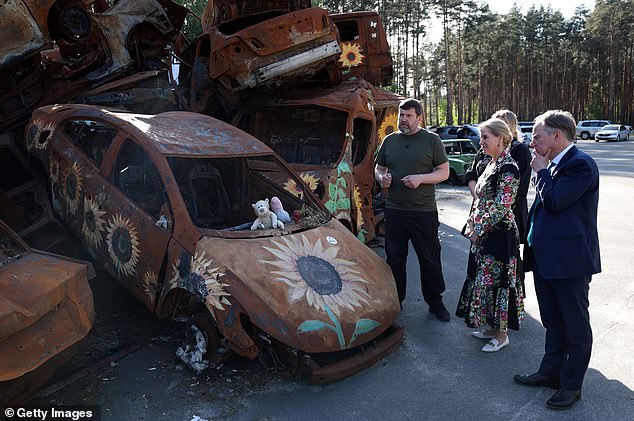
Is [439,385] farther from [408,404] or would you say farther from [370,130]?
[370,130]

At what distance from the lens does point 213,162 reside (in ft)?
18.1

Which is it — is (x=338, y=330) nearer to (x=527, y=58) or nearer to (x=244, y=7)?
(x=244, y=7)

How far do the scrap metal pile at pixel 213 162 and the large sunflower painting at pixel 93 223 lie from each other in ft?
0.06

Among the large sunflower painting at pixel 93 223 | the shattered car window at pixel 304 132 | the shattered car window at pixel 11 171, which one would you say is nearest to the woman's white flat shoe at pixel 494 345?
the large sunflower painting at pixel 93 223

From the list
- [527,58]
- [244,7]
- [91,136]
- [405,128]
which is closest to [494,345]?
[405,128]

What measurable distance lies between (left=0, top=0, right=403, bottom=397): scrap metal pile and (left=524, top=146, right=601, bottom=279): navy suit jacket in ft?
4.46

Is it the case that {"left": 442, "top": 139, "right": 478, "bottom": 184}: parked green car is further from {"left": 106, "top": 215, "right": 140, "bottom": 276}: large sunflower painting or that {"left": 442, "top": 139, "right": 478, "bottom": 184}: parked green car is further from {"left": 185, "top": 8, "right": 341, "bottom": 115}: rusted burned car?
{"left": 106, "top": 215, "right": 140, "bottom": 276}: large sunflower painting

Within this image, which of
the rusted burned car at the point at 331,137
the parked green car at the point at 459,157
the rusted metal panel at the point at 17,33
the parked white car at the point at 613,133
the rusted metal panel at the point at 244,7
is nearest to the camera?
the rusted metal panel at the point at 17,33

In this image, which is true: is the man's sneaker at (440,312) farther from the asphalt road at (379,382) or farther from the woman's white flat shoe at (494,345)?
the woman's white flat shoe at (494,345)

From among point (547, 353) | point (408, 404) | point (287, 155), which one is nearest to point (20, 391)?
point (408, 404)

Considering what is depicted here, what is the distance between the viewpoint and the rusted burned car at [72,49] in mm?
6449

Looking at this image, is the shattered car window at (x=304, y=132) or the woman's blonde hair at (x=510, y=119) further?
the shattered car window at (x=304, y=132)

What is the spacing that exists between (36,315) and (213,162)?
2.94 metres
